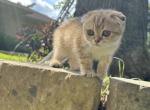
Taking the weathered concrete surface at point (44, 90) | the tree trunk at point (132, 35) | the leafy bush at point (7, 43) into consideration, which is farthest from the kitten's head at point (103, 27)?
the leafy bush at point (7, 43)

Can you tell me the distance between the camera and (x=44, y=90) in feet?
12.0

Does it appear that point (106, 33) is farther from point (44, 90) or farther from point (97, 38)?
point (44, 90)

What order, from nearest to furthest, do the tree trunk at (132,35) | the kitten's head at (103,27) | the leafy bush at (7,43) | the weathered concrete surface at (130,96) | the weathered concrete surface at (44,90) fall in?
the weathered concrete surface at (130,96) < the weathered concrete surface at (44,90) < the kitten's head at (103,27) < the tree trunk at (132,35) < the leafy bush at (7,43)

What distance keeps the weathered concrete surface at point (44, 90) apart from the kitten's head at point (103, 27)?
38cm

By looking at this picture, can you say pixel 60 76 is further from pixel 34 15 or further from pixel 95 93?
pixel 34 15

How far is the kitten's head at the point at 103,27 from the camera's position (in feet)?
12.4

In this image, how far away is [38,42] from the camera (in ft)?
24.5

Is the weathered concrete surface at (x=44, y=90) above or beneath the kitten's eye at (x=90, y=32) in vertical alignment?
beneath

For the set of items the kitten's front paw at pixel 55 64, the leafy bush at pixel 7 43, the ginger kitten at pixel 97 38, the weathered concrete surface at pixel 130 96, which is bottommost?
the weathered concrete surface at pixel 130 96

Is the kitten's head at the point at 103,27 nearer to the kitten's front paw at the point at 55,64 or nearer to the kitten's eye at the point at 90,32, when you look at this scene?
the kitten's eye at the point at 90,32

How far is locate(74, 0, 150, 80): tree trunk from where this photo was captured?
5.96 m

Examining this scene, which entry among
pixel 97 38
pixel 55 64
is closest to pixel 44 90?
pixel 97 38

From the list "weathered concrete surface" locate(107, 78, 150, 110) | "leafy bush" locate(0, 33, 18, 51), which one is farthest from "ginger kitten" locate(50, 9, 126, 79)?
"leafy bush" locate(0, 33, 18, 51)

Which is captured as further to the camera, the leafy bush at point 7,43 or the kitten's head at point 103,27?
the leafy bush at point 7,43
